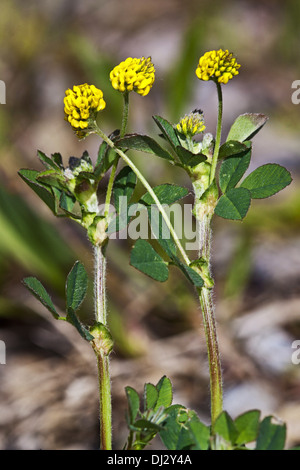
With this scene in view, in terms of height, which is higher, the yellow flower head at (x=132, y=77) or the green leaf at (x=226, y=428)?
the yellow flower head at (x=132, y=77)

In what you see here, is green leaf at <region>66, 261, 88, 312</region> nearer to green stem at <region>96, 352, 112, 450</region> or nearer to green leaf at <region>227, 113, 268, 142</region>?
green stem at <region>96, 352, 112, 450</region>

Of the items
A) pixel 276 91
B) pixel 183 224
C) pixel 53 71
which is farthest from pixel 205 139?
pixel 53 71

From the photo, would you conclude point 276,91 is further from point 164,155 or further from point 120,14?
point 164,155

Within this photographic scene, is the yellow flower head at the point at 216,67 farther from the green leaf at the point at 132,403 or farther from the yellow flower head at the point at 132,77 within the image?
the green leaf at the point at 132,403

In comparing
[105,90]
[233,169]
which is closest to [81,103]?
[233,169]

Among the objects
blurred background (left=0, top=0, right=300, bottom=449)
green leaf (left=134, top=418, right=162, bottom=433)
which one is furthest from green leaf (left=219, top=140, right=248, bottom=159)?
blurred background (left=0, top=0, right=300, bottom=449)

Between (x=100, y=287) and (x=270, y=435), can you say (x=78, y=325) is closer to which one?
(x=100, y=287)

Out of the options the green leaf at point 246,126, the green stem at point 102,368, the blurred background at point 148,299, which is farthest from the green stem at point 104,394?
the blurred background at point 148,299
